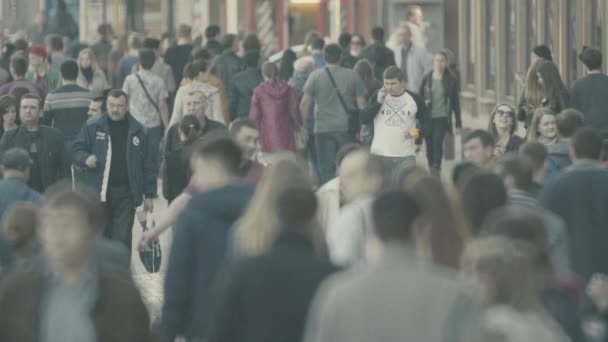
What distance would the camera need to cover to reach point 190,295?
8.84 metres

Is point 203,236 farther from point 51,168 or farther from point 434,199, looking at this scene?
point 51,168

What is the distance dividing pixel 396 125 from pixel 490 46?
1491 cm

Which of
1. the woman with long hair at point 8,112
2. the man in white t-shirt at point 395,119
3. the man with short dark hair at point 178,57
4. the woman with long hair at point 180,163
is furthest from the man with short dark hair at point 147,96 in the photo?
the woman with long hair at point 180,163

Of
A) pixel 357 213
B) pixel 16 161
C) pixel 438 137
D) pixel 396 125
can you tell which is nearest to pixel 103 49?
pixel 438 137

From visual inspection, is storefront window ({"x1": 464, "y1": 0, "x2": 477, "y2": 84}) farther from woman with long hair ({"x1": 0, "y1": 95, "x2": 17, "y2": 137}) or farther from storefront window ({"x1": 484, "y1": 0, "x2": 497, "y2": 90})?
woman with long hair ({"x1": 0, "y1": 95, "x2": 17, "y2": 137})

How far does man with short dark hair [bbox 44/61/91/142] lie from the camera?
18.0m

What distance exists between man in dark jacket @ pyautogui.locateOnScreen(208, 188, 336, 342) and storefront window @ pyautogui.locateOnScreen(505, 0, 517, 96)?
21697mm

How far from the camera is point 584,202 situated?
10922mm

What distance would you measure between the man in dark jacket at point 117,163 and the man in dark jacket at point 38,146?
0.18 m

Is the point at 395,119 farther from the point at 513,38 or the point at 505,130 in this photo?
the point at 513,38

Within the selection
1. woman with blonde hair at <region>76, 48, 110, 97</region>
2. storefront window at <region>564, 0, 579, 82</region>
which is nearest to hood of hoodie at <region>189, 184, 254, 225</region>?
woman with blonde hair at <region>76, 48, 110, 97</region>

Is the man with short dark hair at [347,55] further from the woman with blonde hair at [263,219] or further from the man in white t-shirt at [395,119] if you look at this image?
the woman with blonde hair at [263,219]

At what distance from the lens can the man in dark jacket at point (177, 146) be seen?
560 inches

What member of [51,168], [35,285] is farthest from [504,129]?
[35,285]
